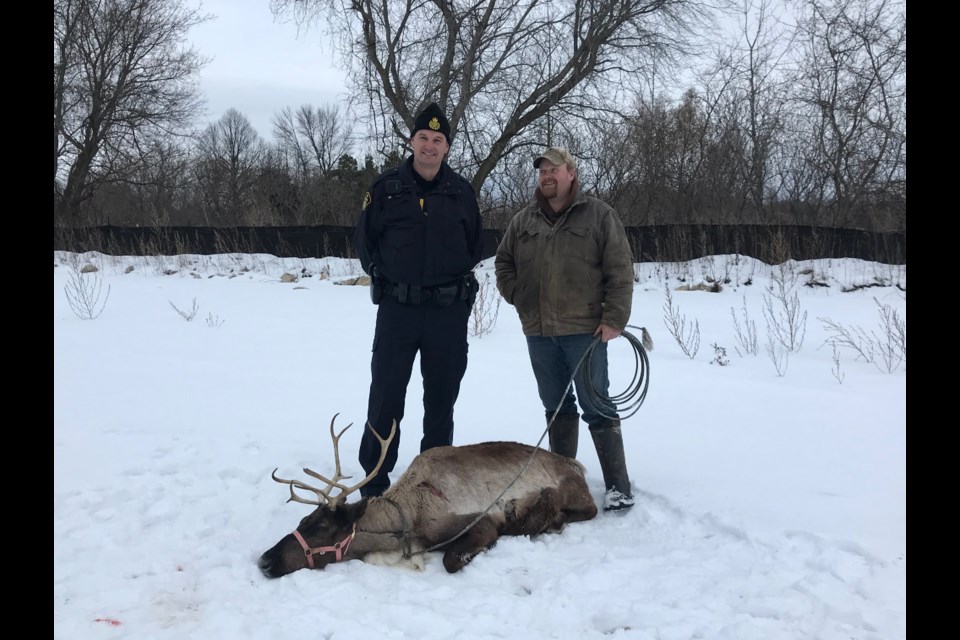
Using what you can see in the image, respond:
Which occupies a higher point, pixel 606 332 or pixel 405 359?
pixel 606 332

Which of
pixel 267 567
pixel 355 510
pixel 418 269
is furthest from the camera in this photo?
pixel 418 269

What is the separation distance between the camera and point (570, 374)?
12.9 ft

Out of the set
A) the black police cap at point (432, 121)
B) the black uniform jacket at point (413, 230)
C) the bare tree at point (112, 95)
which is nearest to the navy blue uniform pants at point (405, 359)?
the black uniform jacket at point (413, 230)

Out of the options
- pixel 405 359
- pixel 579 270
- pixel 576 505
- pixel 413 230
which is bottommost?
pixel 576 505

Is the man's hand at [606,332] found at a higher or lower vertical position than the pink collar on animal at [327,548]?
higher

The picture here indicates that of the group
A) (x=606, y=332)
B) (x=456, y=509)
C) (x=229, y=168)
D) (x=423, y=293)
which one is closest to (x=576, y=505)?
(x=456, y=509)

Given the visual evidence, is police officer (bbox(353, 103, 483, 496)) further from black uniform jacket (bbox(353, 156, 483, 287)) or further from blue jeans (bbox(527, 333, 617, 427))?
blue jeans (bbox(527, 333, 617, 427))

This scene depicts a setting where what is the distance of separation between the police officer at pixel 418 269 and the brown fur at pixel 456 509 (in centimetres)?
47

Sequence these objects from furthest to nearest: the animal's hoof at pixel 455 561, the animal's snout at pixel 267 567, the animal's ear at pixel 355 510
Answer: the animal's ear at pixel 355 510, the animal's hoof at pixel 455 561, the animal's snout at pixel 267 567

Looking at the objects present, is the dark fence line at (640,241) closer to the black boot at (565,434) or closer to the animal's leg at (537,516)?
the black boot at (565,434)

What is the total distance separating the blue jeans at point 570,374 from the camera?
3746mm

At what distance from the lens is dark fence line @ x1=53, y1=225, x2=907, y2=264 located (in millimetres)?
13148

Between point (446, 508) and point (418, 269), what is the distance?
4.48ft

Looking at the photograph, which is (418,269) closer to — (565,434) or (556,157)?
(556,157)
